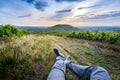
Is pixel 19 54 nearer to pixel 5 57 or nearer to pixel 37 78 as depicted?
pixel 5 57

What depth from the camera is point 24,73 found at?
408 cm

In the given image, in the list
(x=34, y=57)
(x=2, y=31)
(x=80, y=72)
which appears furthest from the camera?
(x=2, y=31)

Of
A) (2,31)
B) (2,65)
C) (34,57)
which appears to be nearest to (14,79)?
(2,65)

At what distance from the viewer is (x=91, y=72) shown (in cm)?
326

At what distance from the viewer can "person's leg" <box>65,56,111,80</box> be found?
2.82 m

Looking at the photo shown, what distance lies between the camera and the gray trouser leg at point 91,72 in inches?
111

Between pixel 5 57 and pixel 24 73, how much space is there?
0.73 m

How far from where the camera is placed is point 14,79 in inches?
149

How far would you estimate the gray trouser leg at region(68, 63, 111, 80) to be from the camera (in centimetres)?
281

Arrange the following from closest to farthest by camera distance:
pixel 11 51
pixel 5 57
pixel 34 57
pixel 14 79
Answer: pixel 14 79, pixel 5 57, pixel 11 51, pixel 34 57

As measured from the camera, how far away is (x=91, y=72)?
3.26 metres

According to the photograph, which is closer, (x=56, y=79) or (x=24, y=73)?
(x=56, y=79)

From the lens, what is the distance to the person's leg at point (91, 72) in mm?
2821

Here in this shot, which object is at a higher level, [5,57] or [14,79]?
[5,57]
